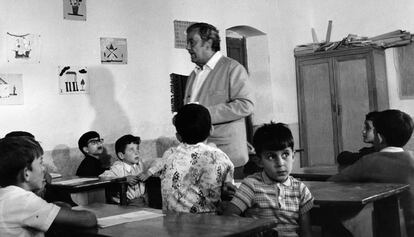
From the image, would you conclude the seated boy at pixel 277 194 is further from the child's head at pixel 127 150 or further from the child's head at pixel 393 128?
the child's head at pixel 127 150

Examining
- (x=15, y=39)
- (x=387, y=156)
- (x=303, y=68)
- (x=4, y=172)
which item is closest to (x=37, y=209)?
(x=4, y=172)

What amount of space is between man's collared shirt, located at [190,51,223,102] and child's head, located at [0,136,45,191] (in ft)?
5.04

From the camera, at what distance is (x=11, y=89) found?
4664 millimetres

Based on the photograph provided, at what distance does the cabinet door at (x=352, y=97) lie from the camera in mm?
6930

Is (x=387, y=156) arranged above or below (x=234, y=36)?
below

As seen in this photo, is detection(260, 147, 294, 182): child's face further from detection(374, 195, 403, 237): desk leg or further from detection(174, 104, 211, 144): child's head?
detection(374, 195, 403, 237): desk leg

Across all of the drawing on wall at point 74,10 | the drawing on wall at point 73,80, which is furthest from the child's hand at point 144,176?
the drawing on wall at point 74,10

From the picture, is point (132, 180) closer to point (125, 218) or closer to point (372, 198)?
point (125, 218)

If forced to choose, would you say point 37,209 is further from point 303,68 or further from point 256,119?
point 303,68

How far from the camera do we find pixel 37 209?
6.91ft

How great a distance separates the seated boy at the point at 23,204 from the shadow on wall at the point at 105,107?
299cm

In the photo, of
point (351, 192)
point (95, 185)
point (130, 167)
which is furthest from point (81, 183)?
point (351, 192)

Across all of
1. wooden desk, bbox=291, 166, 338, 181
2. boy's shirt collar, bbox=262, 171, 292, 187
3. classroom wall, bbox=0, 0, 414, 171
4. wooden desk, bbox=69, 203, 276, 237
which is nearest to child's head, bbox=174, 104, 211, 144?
boy's shirt collar, bbox=262, 171, 292, 187

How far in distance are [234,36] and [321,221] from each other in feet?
13.3
